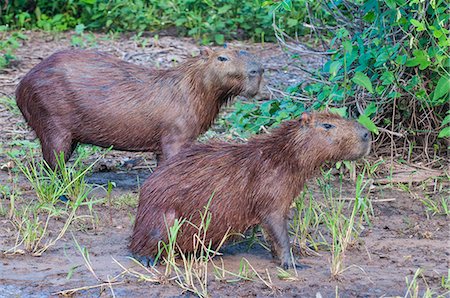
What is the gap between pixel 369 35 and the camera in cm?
648

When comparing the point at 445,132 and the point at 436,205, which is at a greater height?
the point at 445,132

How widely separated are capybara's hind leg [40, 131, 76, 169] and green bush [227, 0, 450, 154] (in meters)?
1.42

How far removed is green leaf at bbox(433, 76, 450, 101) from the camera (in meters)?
5.97

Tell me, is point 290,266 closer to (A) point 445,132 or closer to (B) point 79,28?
(A) point 445,132

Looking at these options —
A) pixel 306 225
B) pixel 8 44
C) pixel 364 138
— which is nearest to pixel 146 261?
pixel 306 225

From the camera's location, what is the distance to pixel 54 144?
6250 mm

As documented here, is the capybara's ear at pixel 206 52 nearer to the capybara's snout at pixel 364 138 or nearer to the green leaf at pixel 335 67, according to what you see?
the green leaf at pixel 335 67

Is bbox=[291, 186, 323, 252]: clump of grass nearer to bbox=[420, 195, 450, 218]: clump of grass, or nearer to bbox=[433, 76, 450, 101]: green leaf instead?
bbox=[420, 195, 450, 218]: clump of grass

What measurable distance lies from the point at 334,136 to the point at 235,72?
126 cm

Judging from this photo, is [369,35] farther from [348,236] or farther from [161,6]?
[161,6]

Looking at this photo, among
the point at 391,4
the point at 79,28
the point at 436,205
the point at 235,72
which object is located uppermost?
the point at 391,4

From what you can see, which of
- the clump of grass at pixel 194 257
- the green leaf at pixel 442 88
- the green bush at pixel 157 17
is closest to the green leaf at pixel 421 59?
the green leaf at pixel 442 88

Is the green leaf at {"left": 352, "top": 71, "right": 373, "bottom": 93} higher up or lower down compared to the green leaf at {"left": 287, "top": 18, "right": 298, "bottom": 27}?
higher up

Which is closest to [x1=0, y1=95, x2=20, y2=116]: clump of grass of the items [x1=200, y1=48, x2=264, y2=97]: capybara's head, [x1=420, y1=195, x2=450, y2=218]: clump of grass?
[x1=200, y1=48, x2=264, y2=97]: capybara's head
